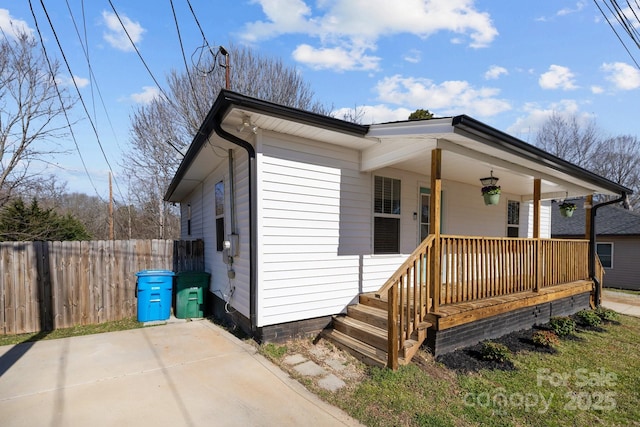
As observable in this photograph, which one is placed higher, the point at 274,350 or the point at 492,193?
the point at 492,193

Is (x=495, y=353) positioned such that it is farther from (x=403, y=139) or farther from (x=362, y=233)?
(x=403, y=139)

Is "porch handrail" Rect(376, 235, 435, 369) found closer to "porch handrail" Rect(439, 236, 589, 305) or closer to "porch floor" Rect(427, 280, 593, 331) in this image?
"porch floor" Rect(427, 280, 593, 331)

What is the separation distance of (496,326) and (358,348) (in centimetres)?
239

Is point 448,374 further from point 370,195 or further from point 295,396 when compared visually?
point 370,195

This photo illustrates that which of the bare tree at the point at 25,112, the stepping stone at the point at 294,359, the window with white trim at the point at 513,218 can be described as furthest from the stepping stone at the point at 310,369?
the bare tree at the point at 25,112

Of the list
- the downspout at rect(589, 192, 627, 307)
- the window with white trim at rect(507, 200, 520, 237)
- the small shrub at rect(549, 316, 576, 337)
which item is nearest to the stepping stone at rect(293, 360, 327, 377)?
the small shrub at rect(549, 316, 576, 337)

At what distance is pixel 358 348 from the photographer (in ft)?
13.0

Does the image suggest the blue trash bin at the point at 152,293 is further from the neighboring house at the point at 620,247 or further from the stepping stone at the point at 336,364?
the neighboring house at the point at 620,247

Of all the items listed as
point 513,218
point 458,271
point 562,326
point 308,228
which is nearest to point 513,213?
point 513,218

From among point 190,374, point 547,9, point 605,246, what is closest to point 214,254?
point 190,374

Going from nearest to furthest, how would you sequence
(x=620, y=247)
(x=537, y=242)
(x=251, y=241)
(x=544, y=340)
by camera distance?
(x=251, y=241), (x=544, y=340), (x=537, y=242), (x=620, y=247)

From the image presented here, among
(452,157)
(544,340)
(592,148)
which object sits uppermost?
(592,148)

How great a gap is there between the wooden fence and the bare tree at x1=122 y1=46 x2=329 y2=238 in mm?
8781

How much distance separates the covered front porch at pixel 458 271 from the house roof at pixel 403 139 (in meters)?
0.02
